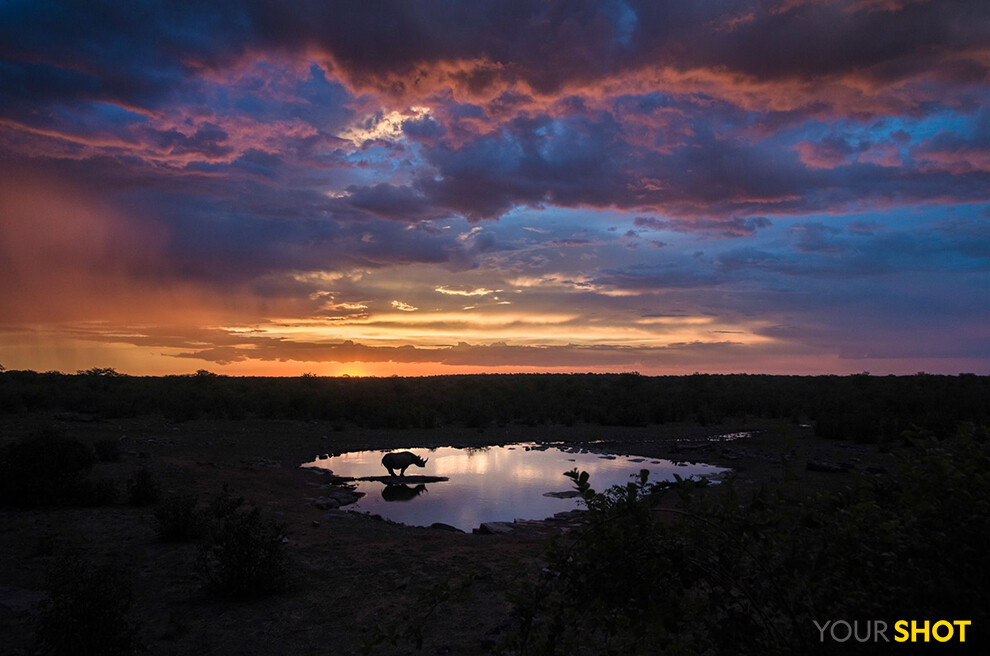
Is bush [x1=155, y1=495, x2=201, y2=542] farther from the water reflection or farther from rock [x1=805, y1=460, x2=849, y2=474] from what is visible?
rock [x1=805, y1=460, x2=849, y2=474]

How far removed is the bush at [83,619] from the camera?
15.8ft

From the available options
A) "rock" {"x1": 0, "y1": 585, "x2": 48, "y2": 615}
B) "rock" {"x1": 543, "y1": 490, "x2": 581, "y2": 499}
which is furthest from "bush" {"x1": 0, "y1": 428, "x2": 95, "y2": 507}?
"rock" {"x1": 543, "y1": 490, "x2": 581, "y2": 499}

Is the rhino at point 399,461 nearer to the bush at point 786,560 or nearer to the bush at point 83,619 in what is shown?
the bush at point 83,619

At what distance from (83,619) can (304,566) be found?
3.55 meters

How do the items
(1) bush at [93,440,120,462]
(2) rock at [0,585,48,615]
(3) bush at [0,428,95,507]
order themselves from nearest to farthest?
(2) rock at [0,585,48,615] → (3) bush at [0,428,95,507] → (1) bush at [93,440,120,462]

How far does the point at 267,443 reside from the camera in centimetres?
2108

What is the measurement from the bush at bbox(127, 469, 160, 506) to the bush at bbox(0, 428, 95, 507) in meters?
0.97

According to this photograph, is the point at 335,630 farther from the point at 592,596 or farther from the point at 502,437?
the point at 502,437

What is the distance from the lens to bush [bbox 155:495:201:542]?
29.6 feet

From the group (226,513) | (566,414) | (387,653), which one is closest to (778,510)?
(387,653)

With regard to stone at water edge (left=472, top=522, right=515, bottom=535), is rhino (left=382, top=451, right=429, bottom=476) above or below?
above

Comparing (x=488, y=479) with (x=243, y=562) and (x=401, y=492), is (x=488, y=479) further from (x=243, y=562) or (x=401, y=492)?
(x=243, y=562)

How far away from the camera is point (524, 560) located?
8.29 metres

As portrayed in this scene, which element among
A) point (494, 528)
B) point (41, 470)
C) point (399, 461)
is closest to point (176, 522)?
point (41, 470)
